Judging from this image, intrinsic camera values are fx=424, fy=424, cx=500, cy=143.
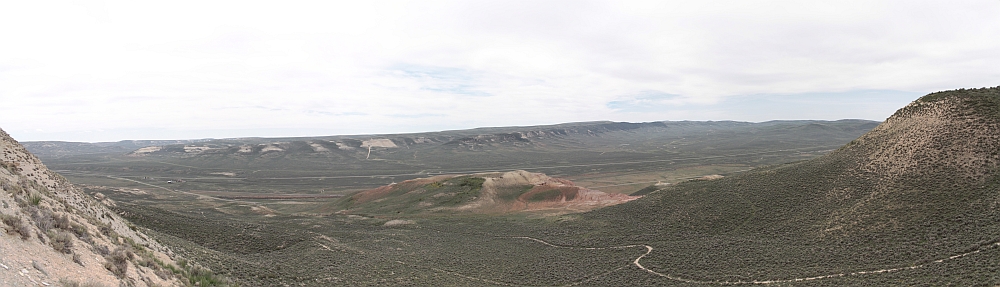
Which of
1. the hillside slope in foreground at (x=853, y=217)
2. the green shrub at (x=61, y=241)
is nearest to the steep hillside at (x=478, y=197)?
the hillside slope in foreground at (x=853, y=217)

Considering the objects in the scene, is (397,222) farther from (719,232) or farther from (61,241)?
(61,241)

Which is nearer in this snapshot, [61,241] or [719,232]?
[61,241]

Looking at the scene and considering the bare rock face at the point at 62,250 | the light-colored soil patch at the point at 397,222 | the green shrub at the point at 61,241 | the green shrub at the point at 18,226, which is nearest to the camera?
the bare rock face at the point at 62,250

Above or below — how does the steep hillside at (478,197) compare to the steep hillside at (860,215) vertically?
below

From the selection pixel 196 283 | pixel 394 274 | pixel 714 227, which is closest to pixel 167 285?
pixel 196 283

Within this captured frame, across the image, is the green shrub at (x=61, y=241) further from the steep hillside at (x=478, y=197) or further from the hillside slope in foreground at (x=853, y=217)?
the steep hillside at (x=478, y=197)

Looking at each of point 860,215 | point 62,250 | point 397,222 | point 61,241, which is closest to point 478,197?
point 397,222

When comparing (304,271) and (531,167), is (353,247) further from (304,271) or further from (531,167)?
(531,167)
